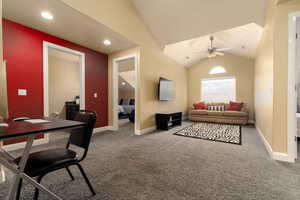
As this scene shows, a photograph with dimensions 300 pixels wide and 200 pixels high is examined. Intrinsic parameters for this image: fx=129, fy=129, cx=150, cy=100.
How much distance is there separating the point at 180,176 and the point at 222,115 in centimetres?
452

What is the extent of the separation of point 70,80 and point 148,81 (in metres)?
3.38

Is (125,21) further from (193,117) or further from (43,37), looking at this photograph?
(193,117)

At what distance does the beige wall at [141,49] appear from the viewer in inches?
96.7

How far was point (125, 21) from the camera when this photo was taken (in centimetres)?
303

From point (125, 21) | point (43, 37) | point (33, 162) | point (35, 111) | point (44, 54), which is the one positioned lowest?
point (33, 162)

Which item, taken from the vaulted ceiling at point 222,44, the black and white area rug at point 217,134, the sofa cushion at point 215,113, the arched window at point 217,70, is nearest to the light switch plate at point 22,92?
the black and white area rug at point 217,134

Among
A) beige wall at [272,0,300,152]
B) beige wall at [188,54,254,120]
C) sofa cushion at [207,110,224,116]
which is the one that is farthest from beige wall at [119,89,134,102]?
beige wall at [272,0,300,152]

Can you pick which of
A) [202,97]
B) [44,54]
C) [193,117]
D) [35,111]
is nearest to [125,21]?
[44,54]

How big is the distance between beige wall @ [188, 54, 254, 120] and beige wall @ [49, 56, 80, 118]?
5.63 m

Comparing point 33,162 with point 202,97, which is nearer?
point 33,162

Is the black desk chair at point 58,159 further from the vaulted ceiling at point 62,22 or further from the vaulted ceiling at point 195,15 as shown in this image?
the vaulted ceiling at point 195,15

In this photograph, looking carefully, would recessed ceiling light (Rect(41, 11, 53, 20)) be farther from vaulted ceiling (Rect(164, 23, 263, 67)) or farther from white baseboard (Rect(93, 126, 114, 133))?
vaulted ceiling (Rect(164, 23, 263, 67))

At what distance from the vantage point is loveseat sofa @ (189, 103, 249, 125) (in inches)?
195

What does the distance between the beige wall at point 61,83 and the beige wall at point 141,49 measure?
2119mm
